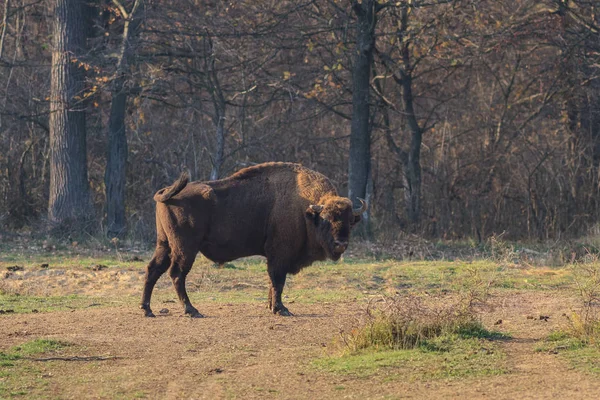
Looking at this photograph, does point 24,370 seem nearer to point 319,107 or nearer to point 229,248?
point 229,248

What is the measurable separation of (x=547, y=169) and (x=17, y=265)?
13.6 metres

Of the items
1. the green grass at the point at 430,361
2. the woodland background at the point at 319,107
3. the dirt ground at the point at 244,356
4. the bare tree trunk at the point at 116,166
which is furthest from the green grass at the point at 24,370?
the bare tree trunk at the point at 116,166

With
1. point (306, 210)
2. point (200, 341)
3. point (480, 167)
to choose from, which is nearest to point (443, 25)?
point (480, 167)

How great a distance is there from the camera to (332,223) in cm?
1245

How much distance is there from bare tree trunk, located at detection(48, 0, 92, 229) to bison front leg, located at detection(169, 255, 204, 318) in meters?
11.1

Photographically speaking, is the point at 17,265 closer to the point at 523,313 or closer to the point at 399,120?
the point at 523,313

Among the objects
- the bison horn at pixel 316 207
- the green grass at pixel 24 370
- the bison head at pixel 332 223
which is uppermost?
the bison horn at pixel 316 207

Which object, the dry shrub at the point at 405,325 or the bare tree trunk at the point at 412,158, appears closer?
the dry shrub at the point at 405,325

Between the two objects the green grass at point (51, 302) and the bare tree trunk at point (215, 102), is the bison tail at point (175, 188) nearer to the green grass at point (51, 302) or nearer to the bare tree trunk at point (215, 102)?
the green grass at point (51, 302)

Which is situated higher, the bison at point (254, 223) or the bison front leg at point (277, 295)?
the bison at point (254, 223)

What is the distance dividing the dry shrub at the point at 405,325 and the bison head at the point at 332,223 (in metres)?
2.25

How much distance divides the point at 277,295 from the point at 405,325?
3181mm

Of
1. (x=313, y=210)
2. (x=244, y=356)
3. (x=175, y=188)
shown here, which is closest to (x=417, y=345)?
(x=244, y=356)

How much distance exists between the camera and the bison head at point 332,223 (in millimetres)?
12430
